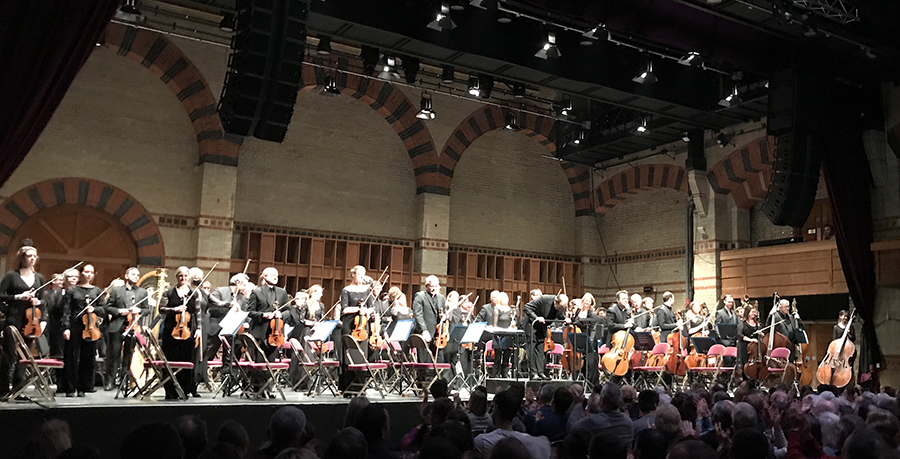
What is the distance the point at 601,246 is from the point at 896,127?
27.7 ft

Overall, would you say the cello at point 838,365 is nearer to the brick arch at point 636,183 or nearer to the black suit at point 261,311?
the brick arch at point 636,183

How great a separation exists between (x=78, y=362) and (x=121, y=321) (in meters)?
1.18

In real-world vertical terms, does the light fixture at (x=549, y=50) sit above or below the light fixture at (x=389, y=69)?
below

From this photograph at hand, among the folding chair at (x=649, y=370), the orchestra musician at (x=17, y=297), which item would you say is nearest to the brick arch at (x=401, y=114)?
the folding chair at (x=649, y=370)

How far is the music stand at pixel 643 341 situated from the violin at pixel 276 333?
16.4ft

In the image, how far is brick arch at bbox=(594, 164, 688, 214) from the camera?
17500 mm

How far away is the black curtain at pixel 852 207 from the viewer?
487 inches

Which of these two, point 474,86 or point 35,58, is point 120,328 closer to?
point 35,58

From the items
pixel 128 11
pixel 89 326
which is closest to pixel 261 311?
pixel 89 326

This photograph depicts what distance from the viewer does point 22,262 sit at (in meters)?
8.05

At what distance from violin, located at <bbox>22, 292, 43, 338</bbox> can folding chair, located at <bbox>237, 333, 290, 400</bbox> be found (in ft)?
6.87

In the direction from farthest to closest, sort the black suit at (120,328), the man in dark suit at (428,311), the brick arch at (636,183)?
the brick arch at (636,183) < the man in dark suit at (428,311) < the black suit at (120,328)

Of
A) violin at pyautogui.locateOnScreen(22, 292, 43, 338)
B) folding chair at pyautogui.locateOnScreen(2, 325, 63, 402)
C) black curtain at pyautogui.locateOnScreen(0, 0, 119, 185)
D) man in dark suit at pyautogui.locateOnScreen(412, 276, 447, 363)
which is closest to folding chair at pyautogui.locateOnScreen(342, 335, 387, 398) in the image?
man in dark suit at pyautogui.locateOnScreen(412, 276, 447, 363)

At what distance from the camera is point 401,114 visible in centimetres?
1739
